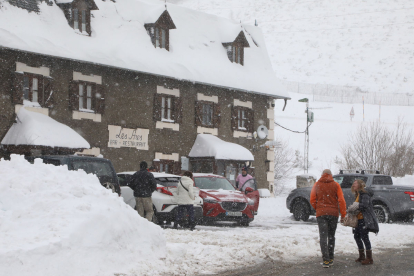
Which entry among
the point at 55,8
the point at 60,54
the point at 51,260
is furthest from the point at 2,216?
the point at 55,8

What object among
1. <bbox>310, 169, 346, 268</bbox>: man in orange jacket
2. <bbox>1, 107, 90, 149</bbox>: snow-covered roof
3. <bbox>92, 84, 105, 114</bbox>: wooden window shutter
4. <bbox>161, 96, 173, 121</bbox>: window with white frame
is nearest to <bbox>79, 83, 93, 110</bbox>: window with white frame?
<bbox>92, 84, 105, 114</bbox>: wooden window shutter

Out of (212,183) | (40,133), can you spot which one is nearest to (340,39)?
(212,183)

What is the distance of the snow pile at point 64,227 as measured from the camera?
7797mm

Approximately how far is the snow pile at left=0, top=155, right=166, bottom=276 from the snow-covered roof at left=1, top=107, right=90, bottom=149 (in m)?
7.75

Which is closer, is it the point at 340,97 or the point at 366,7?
the point at 340,97

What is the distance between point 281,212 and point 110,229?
536 inches

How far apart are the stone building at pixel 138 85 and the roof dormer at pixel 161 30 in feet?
0.14

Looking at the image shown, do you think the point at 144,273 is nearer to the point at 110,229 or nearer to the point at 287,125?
the point at 110,229

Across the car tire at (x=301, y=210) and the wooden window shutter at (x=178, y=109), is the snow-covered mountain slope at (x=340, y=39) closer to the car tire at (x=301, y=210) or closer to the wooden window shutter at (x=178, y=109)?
the wooden window shutter at (x=178, y=109)

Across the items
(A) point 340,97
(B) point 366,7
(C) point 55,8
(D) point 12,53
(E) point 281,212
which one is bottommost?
(E) point 281,212

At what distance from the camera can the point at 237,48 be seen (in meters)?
27.9

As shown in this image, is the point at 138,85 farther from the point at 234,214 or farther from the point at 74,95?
the point at 234,214

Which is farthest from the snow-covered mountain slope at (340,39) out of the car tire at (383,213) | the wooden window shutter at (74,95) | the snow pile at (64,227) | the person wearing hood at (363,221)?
the snow pile at (64,227)

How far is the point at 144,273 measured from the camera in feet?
27.7
